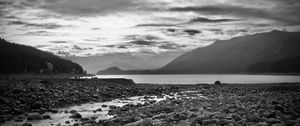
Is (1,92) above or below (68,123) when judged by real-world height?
above

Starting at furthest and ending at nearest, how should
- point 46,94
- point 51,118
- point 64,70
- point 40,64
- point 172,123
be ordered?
1. point 64,70
2. point 40,64
3. point 46,94
4. point 51,118
5. point 172,123

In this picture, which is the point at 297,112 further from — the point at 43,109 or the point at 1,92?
the point at 1,92

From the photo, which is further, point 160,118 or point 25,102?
point 25,102

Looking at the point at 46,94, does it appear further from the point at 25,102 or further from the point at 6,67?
the point at 6,67

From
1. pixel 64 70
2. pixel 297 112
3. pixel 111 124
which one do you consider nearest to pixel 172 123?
pixel 111 124

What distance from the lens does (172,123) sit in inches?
447

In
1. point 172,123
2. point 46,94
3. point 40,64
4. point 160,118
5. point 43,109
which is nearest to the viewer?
point 172,123

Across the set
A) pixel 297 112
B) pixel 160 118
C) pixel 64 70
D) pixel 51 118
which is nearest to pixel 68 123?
pixel 51 118

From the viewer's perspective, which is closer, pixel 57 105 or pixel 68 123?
pixel 68 123

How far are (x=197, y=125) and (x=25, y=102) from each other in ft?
44.6

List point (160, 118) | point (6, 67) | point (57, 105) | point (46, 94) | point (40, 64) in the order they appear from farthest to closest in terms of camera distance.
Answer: point (40, 64)
point (6, 67)
point (46, 94)
point (57, 105)
point (160, 118)

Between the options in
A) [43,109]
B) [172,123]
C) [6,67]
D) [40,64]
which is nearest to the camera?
[172,123]

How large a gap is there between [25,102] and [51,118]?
4.79 m

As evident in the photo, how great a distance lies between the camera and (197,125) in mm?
10430
